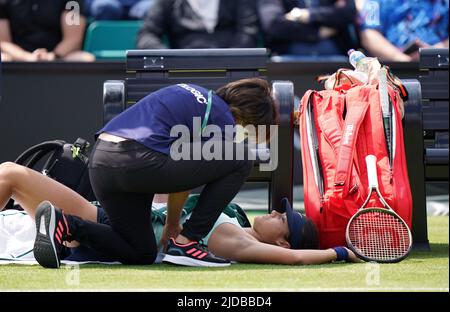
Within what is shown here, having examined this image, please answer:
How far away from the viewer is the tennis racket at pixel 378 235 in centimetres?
525

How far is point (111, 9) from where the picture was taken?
987 cm

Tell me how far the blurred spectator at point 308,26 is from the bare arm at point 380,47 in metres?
0.20

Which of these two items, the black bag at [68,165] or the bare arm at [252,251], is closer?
the bare arm at [252,251]

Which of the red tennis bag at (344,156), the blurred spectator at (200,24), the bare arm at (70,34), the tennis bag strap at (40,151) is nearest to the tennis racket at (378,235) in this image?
the red tennis bag at (344,156)

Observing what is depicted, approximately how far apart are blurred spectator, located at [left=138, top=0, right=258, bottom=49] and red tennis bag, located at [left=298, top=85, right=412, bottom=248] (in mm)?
3214

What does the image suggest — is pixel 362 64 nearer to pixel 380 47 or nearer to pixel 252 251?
pixel 252 251

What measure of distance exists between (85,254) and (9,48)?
422 cm

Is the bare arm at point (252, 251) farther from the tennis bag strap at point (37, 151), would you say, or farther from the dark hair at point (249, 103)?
the tennis bag strap at point (37, 151)

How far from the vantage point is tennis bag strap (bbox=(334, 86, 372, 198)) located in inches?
214

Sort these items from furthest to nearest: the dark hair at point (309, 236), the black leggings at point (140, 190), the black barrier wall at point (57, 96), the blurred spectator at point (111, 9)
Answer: the blurred spectator at point (111, 9) < the black barrier wall at point (57, 96) < the dark hair at point (309, 236) < the black leggings at point (140, 190)

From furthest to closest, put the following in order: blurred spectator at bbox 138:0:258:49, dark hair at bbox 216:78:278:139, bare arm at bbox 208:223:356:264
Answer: blurred spectator at bbox 138:0:258:49, bare arm at bbox 208:223:356:264, dark hair at bbox 216:78:278:139

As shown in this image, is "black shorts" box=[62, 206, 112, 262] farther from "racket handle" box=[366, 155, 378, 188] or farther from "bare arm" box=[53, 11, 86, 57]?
"bare arm" box=[53, 11, 86, 57]

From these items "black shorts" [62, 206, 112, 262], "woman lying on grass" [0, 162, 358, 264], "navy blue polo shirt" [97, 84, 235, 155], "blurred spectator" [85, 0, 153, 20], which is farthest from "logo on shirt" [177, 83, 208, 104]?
"blurred spectator" [85, 0, 153, 20]

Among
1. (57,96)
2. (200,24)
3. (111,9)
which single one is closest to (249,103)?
(57,96)
